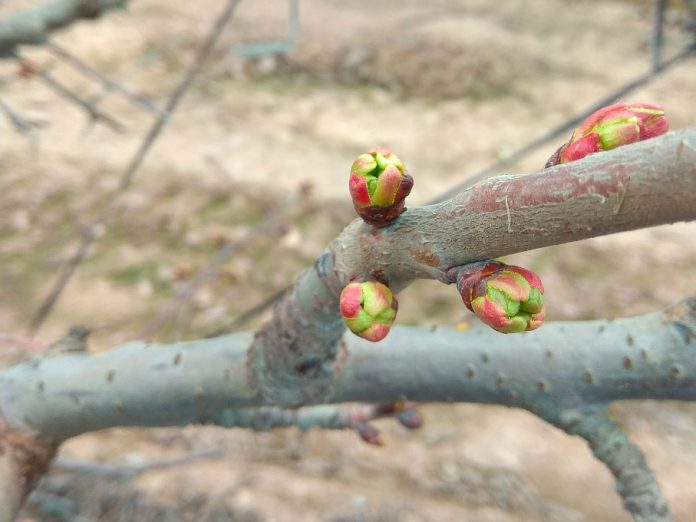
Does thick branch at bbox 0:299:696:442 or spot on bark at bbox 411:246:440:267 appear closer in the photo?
spot on bark at bbox 411:246:440:267

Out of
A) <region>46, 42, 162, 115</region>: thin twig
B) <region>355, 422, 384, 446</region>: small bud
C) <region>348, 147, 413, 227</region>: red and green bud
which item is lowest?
<region>355, 422, 384, 446</region>: small bud

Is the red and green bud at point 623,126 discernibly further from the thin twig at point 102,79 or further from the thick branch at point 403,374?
the thin twig at point 102,79

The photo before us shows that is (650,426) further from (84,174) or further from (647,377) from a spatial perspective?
(84,174)

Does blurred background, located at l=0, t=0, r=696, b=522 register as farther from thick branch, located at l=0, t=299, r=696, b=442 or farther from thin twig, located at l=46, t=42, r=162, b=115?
thick branch, located at l=0, t=299, r=696, b=442

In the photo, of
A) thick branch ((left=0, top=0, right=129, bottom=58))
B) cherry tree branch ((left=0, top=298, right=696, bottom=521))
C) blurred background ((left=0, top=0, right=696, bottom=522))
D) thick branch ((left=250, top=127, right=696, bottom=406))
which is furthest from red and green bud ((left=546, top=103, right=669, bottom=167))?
thick branch ((left=0, top=0, right=129, bottom=58))

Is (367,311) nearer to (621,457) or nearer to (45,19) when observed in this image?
(621,457)

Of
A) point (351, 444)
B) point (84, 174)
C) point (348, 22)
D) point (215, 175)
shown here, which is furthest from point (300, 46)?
point (351, 444)

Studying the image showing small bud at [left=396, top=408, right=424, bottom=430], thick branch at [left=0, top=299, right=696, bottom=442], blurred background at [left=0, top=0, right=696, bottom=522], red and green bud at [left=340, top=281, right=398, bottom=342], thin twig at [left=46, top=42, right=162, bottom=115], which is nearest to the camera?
red and green bud at [left=340, top=281, right=398, bottom=342]

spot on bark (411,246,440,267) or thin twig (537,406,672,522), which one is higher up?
spot on bark (411,246,440,267)
